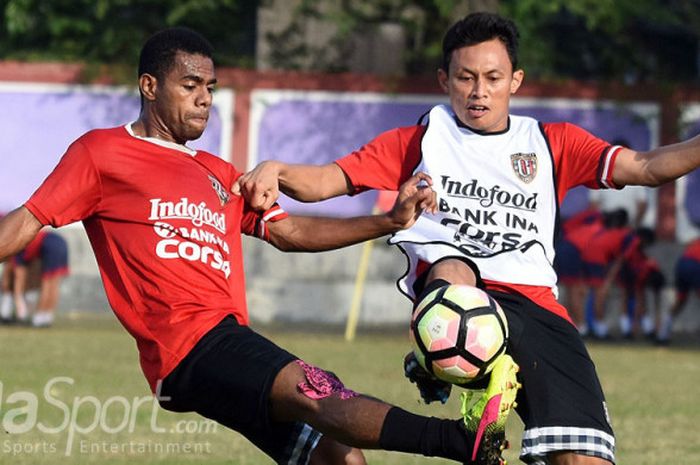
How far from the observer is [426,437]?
5.46m

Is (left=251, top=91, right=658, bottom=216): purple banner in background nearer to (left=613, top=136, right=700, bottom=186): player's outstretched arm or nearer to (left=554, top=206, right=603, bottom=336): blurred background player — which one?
(left=554, top=206, right=603, bottom=336): blurred background player

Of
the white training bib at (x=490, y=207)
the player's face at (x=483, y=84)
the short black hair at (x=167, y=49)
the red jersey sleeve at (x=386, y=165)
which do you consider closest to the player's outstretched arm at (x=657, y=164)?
the white training bib at (x=490, y=207)

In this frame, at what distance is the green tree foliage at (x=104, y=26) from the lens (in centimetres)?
2209

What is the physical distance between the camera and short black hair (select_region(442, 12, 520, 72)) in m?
6.36

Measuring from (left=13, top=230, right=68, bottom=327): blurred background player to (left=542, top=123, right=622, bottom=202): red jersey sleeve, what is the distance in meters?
12.5

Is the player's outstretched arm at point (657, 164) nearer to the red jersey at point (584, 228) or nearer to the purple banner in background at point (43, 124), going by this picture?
the red jersey at point (584, 228)

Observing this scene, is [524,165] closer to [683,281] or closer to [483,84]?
[483,84]

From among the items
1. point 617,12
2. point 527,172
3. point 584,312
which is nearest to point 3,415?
point 527,172

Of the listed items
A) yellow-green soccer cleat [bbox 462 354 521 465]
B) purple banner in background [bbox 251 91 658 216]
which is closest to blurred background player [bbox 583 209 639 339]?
purple banner in background [bbox 251 91 658 216]

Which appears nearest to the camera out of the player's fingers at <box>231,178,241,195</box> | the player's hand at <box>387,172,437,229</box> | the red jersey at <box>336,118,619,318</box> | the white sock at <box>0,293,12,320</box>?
the player's hand at <box>387,172,437,229</box>

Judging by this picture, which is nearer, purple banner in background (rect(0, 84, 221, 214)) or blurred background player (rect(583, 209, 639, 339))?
blurred background player (rect(583, 209, 639, 339))

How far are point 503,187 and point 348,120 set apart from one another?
47.5 ft

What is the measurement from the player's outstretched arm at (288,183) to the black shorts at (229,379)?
1.99 ft

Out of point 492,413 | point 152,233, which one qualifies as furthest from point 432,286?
point 152,233
